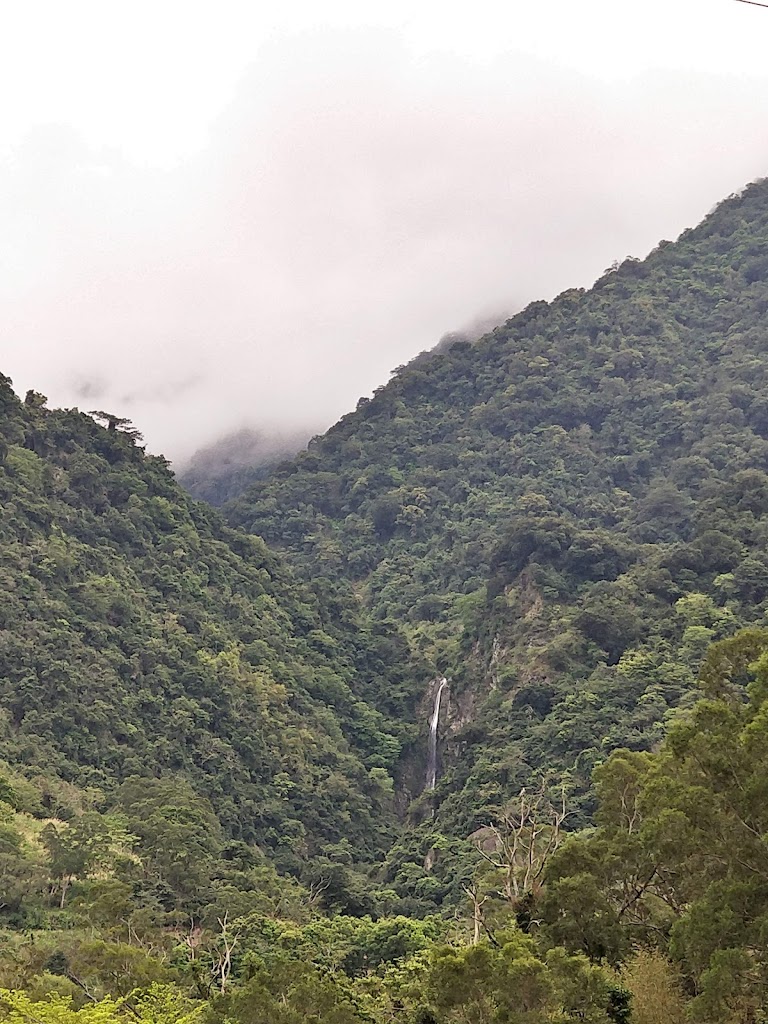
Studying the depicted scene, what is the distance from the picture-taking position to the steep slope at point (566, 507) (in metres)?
45.0

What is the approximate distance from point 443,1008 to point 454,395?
84424 millimetres

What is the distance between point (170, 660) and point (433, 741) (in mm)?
17304

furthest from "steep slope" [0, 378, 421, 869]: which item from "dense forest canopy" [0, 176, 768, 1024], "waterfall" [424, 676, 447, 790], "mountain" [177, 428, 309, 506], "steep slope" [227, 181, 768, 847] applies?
"mountain" [177, 428, 309, 506]

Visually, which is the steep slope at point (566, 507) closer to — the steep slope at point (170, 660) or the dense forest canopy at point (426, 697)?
the dense forest canopy at point (426, 697)

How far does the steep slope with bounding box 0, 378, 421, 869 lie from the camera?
44188mm

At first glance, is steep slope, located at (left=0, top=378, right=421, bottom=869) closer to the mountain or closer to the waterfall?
the waterfall

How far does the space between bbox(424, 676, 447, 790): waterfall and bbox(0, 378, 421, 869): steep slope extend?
6.65 feet

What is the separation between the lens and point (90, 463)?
5716 cm

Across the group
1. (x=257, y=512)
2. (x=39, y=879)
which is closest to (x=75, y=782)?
(x=39, y=879)

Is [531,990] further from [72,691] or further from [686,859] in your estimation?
[72,691]

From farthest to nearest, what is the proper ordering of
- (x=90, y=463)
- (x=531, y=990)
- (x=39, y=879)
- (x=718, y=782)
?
(x=90, y=463), (x=39, y=879), (x=718, y=782), (x=531, y=990)

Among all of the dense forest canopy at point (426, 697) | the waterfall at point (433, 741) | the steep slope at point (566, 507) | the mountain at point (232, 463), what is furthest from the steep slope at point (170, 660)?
the mountain at point (232, 463)

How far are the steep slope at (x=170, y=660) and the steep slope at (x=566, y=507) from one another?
227 inches

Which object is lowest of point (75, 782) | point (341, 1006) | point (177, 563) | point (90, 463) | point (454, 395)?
point (341, 1006)
